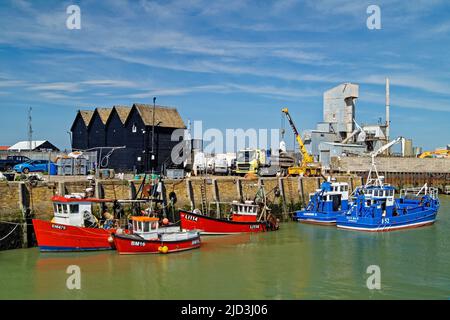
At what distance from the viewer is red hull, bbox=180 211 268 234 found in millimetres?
32031

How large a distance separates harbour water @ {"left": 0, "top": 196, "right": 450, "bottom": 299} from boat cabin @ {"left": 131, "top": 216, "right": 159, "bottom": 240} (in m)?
1.67

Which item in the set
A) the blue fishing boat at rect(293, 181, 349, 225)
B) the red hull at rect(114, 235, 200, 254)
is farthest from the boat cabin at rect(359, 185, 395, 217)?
the red hull at rect(114, 235, 200, 254)

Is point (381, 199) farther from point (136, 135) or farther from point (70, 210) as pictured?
point (136, 135)

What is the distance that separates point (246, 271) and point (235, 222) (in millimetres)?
11058

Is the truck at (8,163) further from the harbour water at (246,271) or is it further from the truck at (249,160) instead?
the truck at (249,160)

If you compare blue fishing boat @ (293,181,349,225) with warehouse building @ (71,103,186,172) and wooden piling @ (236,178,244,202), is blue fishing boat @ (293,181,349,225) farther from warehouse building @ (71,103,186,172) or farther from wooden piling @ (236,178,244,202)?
warehouse building @ (71,103,186,172)

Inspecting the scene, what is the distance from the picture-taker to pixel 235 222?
33.8 m

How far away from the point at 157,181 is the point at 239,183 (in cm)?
927

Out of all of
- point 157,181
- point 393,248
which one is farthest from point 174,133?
point 393,248

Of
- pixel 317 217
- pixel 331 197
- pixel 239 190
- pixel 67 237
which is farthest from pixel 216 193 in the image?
pixel 67 237

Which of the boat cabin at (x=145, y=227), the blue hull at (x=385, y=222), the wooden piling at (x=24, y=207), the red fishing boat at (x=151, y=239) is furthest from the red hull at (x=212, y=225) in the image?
the wooden piling at (x=24, y=207)

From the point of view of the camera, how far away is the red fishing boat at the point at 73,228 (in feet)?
83.9

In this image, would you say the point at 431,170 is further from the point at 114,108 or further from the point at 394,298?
the point at 394,298

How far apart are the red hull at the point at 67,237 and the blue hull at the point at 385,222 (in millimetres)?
19187
